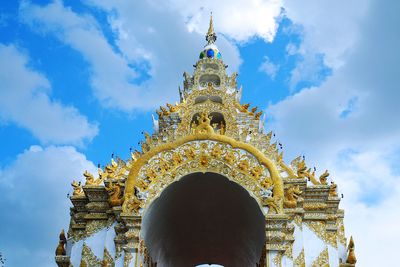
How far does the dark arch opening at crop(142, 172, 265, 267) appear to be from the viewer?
15.4 m

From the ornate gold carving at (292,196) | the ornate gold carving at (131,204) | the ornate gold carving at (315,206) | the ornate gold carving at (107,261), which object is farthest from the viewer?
the ornate gold carving at (315,206)

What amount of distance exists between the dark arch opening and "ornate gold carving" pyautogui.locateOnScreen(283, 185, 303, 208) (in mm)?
790

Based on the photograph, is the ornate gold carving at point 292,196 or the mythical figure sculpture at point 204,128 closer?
the ornate gold carving at point 292,196

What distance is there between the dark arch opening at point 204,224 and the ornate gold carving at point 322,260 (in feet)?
6.07

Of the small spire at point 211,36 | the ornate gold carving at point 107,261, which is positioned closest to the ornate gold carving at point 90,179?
the ornate gold carving at point 107,261

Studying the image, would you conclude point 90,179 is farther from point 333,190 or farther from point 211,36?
point 211,36

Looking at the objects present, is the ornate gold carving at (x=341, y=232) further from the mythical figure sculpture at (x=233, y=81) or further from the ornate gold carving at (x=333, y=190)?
the mythical figure sculpture at (x=233, y=81)

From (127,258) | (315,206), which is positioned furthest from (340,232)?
(127,258)

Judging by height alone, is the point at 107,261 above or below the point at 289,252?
below

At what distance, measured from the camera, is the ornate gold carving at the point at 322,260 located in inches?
567

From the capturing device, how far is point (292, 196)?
14633 millimetres

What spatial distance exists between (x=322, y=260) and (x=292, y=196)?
192cm

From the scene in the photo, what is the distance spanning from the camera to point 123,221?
1424 cm

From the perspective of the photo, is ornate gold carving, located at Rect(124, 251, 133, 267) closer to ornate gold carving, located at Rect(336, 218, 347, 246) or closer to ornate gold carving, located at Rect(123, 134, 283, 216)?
ornate gold carving, located at Rect(123, 134, 283, 216)
